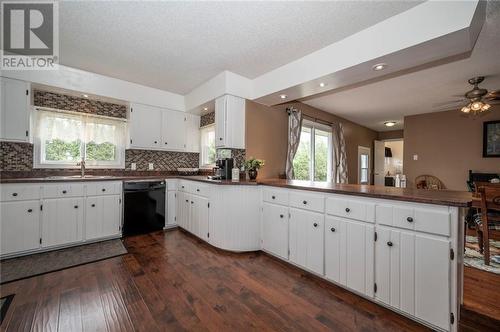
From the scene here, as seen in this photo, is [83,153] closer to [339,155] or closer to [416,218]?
[416,218]

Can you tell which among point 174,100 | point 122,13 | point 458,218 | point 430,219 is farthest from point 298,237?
point 174,100

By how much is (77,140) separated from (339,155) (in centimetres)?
563

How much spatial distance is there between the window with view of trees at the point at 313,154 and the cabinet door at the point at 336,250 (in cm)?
236

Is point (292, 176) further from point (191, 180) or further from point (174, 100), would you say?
point (174, 100)

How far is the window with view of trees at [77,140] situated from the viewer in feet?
10.6

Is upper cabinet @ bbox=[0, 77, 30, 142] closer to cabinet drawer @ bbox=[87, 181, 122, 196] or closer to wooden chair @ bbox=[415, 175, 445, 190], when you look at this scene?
cabinet drawer @ bbox=[87, 181, 122, 196]

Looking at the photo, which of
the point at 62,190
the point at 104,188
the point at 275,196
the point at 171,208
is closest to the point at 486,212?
the point at 275,196

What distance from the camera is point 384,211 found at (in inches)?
68.4

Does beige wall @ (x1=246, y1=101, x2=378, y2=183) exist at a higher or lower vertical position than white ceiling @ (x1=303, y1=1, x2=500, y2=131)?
lower

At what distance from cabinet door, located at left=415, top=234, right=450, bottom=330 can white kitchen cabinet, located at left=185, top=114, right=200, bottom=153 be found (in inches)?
154

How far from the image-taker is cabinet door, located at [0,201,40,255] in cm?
253

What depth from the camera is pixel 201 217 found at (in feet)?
10.5

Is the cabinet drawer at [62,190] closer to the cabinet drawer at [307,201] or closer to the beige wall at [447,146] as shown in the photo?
the cabinet drawer at [307,201]

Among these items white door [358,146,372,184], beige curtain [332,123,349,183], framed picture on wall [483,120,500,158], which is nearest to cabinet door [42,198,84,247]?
beige curtain [332,123,349,183]
